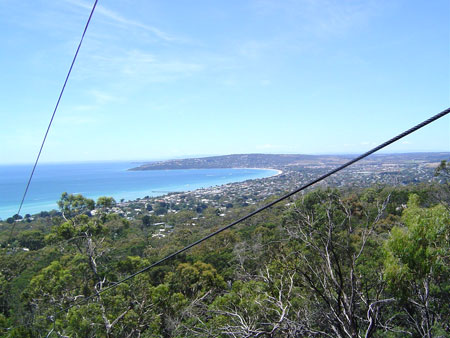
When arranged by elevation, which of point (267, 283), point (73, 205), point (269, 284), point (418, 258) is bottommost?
point (267, 283)

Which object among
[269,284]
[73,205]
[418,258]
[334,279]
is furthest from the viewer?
[73,205]

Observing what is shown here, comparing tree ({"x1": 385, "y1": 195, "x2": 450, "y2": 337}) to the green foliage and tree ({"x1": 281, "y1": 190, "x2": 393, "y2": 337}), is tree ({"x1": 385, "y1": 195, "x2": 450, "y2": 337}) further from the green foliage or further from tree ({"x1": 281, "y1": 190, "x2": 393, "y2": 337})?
tree ({"x1": 281, "y1": 190, "x2": 393, "y2": 337})

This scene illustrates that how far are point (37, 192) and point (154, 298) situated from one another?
54364 mm

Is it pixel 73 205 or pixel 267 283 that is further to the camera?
pixel 73 205

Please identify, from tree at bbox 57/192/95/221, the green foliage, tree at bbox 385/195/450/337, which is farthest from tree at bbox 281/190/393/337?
tree at bbox 57/192/95/221

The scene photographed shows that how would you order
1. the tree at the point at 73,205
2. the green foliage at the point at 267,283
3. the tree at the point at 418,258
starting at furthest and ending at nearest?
the tree at the point at 73,205 < the tree at the point at 418,258 < the green foliage at the point at 267,283

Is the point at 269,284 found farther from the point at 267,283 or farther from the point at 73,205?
the point at 73,205

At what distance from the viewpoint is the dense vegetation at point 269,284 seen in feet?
11.0

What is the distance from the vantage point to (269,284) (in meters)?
4.54

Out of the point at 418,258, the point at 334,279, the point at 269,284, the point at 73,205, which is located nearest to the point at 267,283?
the point at 269,284

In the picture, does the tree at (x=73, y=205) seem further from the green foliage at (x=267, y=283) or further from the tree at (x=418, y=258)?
the tree at (x=418, y=258)

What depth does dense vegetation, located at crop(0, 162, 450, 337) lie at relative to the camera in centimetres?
337

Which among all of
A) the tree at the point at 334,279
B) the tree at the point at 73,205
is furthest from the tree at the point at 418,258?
the tree at the point at 73,205

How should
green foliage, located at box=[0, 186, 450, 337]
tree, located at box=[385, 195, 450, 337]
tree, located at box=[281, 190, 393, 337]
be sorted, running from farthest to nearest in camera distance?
tree, located at box=[385, 195, 450, 337] < green foliage, located at box=[0, 186, 450, 337] < tree, located at box=[281, 190, 393, 337]
